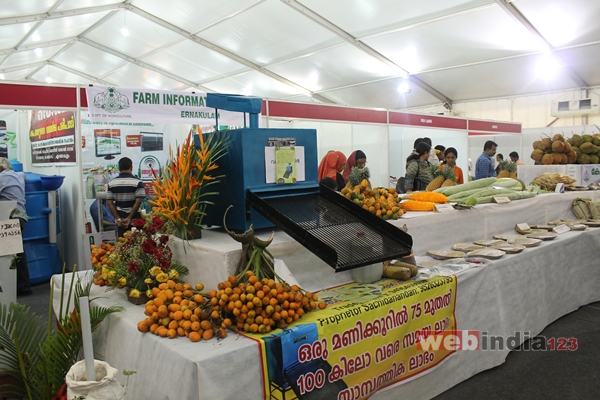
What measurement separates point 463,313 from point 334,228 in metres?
0.91

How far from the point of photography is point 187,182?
2.04 metres

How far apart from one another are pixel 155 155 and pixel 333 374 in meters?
5.60

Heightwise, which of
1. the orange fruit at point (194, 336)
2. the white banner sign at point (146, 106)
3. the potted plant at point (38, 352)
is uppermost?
the white banner sign at point (146, 106)

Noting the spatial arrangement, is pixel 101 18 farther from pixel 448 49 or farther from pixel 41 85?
pixel 448 49

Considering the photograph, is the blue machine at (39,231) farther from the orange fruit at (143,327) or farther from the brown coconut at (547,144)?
the brown coconut at (547,144)

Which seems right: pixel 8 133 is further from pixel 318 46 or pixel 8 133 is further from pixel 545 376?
pixel 545 376

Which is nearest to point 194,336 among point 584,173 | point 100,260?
point 100,260

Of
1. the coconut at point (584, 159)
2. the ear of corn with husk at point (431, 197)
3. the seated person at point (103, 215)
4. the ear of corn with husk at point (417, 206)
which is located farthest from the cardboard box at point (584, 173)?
the seated person at point (103, 215)

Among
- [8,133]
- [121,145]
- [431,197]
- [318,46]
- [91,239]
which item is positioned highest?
[318,46]

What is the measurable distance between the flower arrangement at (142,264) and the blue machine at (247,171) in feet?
1.06

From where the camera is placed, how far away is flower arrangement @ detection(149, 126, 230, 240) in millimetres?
2025

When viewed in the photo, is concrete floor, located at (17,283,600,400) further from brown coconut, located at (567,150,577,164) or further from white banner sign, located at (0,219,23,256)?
brown coconut, located at (567,150,577,164)

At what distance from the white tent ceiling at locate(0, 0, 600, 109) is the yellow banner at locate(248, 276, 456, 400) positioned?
20.9 feet

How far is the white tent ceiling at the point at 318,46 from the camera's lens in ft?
25.6
